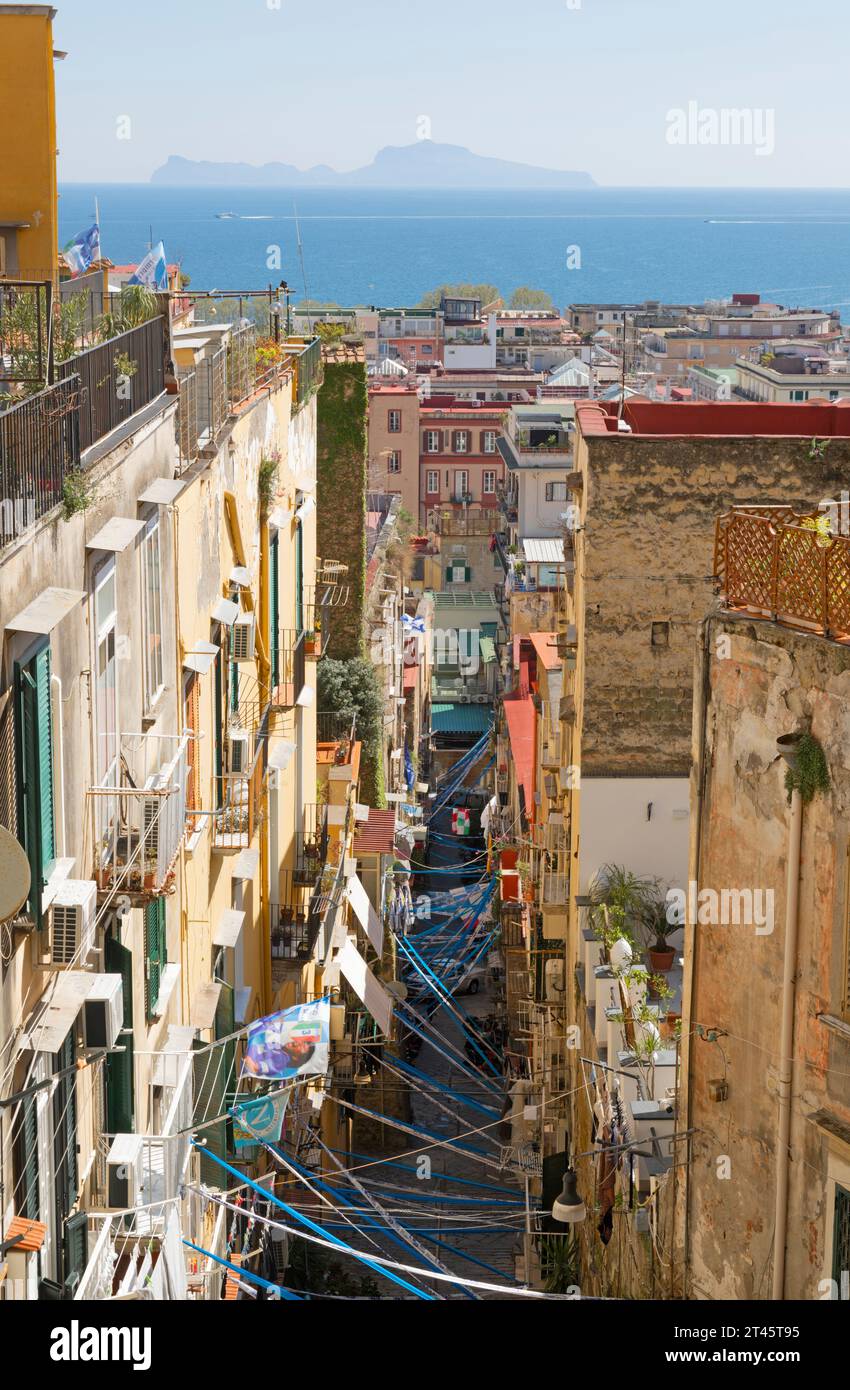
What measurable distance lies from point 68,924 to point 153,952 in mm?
3747

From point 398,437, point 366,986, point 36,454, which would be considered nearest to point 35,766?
point 36,454

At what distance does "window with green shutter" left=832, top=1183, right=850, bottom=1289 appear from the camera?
957 centimetres

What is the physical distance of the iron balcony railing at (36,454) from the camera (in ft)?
29.7

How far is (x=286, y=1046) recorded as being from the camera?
1625cm

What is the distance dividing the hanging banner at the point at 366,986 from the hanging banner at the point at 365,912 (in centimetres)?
85

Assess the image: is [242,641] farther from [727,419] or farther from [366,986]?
[366,986]

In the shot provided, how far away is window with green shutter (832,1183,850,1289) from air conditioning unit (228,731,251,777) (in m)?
9.46

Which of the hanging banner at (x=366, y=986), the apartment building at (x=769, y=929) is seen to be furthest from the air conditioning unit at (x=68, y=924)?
the hanging banner at (x=366, y=986)

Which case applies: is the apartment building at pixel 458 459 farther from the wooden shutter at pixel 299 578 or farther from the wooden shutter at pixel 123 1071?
the wooden shutter at pixel 123 1071

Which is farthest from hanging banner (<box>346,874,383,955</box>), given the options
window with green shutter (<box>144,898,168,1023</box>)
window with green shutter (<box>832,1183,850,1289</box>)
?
window with green shutter (<box>832,1183,850,1289</box>)

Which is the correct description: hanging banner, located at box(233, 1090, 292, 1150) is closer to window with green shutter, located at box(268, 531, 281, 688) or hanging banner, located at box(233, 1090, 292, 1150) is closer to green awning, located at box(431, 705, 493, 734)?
window with green shutter, located at box(268, 531, 281, 688)

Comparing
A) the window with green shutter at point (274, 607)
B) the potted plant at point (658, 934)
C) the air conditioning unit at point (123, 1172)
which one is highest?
the window with green shutter at point (274, 607)

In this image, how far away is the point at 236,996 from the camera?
19.0 m
